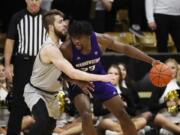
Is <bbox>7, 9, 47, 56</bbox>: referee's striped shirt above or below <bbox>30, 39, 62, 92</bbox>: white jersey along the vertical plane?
above

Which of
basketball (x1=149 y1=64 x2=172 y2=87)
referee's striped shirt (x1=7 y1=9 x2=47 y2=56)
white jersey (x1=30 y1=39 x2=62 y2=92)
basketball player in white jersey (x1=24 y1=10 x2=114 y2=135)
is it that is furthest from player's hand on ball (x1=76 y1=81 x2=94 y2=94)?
referee's striped shirt (x1=7 y1=9 x2=47 y2=56)

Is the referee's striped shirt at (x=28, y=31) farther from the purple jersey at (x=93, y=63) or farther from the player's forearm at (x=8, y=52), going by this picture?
the purple jersey at (x=93, y=63)

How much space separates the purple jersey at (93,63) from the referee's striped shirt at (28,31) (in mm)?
1510

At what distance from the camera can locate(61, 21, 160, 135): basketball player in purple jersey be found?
7090mm

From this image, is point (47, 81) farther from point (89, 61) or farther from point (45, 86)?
point (89, 61)

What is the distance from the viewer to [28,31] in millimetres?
8828

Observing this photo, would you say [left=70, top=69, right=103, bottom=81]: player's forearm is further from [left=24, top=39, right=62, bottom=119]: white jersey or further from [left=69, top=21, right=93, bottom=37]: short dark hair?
[left=24, top=39, right=62, bottom=119]: white jersey

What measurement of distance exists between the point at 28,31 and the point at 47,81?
155 cm

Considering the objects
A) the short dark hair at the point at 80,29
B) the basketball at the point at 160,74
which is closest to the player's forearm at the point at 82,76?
the short dark hair at the point at 80,29

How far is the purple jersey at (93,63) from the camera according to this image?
731 cm

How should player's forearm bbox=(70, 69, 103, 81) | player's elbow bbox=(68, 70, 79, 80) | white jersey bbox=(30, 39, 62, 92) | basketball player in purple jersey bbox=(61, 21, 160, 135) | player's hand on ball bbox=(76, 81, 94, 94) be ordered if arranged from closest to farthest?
player's forearm bbox=(70, 69, 103, 81)
player's elbow bbox=(68, 70, 79, 80)
player's hand on ball bbox=(76, 81, 94, 94)
basketball player in purple jersey bbox=(61, 21, 160, 135)
white jersey bbox=(30, 39, 62, 92)

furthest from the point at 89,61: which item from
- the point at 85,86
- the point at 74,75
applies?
the point at 74,75

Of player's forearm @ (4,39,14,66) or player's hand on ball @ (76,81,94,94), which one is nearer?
player's hand on ball @ (76,81,94,94)

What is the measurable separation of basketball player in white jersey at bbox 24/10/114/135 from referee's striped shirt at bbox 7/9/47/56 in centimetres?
127
